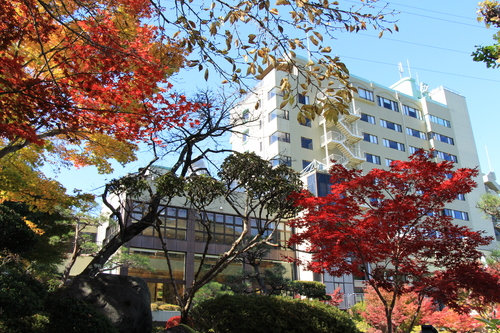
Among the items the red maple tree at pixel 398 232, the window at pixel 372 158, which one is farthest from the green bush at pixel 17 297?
Result: the window at pixel 372 158

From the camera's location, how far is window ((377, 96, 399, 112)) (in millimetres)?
36125

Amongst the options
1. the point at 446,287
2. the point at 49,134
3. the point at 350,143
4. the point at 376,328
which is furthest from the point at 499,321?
the point at 350,143

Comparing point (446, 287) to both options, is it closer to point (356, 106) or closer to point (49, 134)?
point (49, 134)

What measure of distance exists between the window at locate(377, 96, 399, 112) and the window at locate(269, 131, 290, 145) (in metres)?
10.7

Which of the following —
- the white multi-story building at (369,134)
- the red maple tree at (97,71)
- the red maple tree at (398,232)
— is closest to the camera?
the red maple tree at (97,71)

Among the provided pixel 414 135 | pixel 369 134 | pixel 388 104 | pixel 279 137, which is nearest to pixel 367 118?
pixel 369 134

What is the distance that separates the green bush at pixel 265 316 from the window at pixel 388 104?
29704 millimetres

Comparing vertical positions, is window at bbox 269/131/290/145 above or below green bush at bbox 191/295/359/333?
above

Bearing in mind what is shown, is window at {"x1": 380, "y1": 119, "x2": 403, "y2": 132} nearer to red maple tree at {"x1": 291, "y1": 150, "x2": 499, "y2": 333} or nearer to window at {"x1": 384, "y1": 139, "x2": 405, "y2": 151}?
window at {"x1": 384, "y1": 139, "x2": 405, "y2": 151}

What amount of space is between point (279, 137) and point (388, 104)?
12.4m

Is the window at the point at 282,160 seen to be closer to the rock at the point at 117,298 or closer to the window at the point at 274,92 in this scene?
the rock at the point at 117,298

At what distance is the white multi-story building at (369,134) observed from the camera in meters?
30.1

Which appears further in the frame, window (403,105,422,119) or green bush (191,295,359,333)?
window (403,105,422,119)

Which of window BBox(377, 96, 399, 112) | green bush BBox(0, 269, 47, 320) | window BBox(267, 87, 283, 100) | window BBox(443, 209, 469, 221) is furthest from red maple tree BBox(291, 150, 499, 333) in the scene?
window BBox(377, 96, 399, 112)
